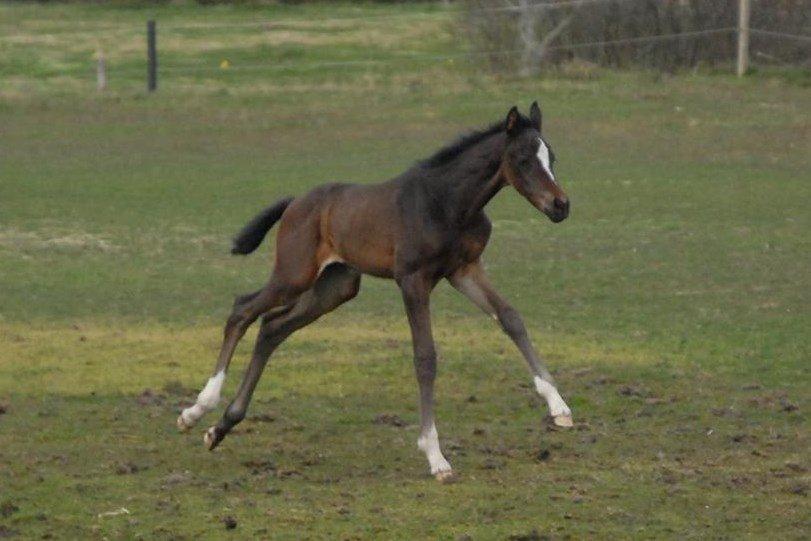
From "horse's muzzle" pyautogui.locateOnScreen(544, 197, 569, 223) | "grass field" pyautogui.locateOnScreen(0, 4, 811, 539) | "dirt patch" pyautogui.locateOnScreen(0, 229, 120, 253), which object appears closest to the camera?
"grass field" pyautogui.locateOnScreen(0, 4, 811, 539)

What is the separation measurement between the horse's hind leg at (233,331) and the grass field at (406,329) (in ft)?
0.68

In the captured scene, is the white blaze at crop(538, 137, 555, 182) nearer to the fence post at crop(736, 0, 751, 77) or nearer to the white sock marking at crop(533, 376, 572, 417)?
the white sock marking at crop(533, 376, 572, 417)

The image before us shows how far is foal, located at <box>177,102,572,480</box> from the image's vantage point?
9031 millimetres

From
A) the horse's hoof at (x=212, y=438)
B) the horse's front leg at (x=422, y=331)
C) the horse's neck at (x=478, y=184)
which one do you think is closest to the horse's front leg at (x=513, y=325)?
the horse's front leg at (x=422, y=331)

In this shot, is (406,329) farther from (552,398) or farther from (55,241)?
(55,241)

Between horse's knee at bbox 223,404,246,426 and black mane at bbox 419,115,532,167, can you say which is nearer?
black mane at bbox 419,115,532,167

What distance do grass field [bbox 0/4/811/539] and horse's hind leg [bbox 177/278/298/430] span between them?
0.21 metres

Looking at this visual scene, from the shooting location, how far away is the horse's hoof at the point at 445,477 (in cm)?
887

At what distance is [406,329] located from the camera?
13773 mm

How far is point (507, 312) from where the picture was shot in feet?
30.5

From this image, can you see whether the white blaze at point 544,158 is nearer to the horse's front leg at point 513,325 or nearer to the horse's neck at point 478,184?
the horse's neck at point 478,184

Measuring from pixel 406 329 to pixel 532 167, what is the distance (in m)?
4.96

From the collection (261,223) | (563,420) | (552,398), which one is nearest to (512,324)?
(552,398)

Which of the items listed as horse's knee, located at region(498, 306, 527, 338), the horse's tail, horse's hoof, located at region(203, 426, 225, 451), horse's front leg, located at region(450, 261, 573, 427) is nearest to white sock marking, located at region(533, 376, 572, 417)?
horse's front leg, located at region(450, 261, 573, 427)
